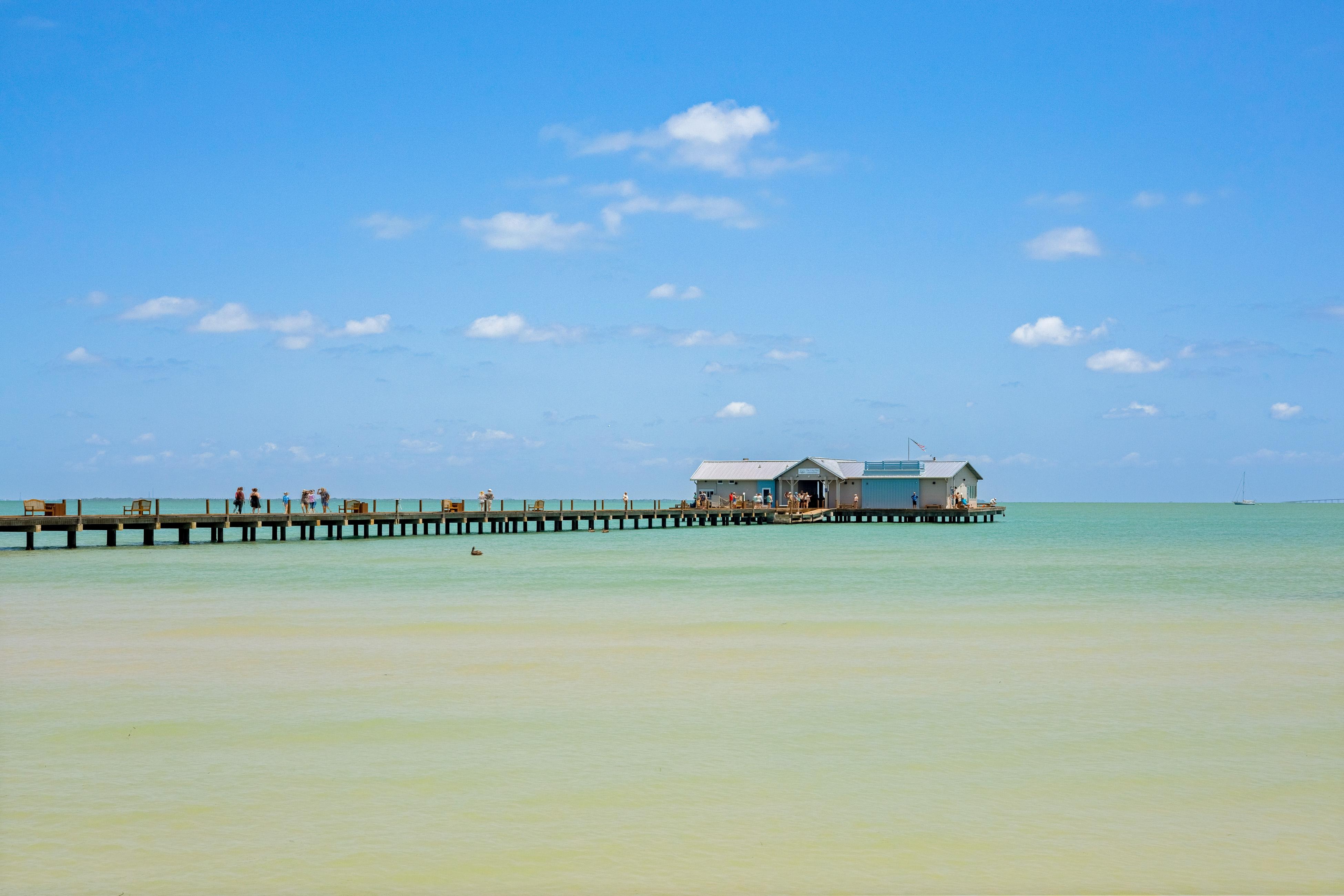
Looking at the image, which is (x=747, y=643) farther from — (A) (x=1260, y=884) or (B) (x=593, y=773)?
(A) (x=1260, y=884)

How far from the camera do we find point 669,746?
472 inches

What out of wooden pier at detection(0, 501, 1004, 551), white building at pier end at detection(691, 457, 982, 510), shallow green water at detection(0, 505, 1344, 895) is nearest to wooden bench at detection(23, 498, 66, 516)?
wooden pier at detection(0, 501, 1004, 551)

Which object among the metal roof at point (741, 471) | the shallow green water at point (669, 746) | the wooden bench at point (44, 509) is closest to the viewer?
the shallow green water at point (669, 746)

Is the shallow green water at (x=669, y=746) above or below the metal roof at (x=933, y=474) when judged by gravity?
below

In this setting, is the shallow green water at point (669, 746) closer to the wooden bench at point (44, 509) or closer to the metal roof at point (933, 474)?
the wooden bench at point (44, 509)

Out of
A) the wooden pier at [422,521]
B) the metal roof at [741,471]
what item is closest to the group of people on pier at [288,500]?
the wooden pier at [422,521]

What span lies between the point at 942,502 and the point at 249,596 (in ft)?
193

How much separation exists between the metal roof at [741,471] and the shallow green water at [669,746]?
5319cm

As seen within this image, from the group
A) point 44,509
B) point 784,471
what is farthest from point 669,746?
point 784,471

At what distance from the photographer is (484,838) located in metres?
9.15

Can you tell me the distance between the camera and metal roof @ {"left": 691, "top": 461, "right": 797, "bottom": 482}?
80.0 meters

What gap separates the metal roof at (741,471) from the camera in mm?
80000

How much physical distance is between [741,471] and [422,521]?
27.7 m

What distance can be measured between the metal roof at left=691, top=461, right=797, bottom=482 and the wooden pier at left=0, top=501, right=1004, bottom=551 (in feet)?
9.46
